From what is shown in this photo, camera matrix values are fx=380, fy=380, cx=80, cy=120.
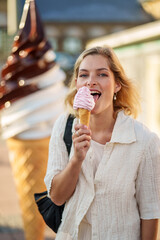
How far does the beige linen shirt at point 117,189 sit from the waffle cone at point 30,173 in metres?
1.04

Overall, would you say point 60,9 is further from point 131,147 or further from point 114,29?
point 131,147

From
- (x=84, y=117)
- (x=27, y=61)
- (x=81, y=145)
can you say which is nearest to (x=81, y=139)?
(x=81, y=145)

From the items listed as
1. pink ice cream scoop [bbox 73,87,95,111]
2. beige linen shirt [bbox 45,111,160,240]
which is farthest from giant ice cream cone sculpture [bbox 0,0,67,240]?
pink ice cream scoop [bbox 73,87,95,111]

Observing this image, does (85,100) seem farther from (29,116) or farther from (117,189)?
(29,116)

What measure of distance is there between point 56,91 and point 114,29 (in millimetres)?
31876

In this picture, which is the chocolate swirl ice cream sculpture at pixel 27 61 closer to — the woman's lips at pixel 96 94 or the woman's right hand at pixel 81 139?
the woman's lips at pixel 96 94

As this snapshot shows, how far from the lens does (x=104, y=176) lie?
1938 mm

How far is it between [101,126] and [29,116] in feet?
3.74

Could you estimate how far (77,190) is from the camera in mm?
2002

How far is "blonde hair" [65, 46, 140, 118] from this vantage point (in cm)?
215

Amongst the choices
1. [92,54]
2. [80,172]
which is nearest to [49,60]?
[92,54]

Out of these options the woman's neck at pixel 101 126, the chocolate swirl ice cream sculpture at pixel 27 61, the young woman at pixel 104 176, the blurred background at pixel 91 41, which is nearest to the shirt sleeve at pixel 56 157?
the young woman at pixel 104 176

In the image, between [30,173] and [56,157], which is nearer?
[56,157]

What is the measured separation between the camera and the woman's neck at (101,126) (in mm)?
2129
